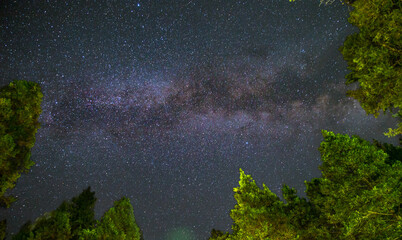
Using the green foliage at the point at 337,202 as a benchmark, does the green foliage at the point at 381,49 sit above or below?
above

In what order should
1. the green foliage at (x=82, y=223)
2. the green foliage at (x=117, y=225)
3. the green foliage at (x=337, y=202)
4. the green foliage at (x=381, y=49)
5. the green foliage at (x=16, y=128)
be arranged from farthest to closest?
the green foliage at (x=117, y=225) < the green foliage at (x=82, y=223) < the green foliage at (x=16, y=128) < the green foliage at (x=337, y=202) < the green foliage at (x=381, y=49)

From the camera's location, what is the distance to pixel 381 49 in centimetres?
548

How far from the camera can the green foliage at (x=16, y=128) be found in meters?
7.31

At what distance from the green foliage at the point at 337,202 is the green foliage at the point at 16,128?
388 inches

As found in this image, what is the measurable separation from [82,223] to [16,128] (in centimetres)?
789

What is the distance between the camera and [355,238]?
22.1ft

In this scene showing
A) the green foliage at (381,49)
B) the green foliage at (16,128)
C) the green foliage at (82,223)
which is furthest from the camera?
the green foliage at (82,223)

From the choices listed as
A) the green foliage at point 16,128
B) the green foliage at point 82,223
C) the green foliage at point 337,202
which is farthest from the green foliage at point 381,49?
the green foliage at point 82,223

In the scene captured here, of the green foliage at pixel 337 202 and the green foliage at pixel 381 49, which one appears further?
the green foliage at pixel 337 202

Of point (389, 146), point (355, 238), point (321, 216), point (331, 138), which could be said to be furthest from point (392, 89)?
point (389, 146)

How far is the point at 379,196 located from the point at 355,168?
1.61 metres

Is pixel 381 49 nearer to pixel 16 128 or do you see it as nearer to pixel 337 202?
pixel 337 202

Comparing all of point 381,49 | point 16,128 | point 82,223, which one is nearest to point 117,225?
point 82,223

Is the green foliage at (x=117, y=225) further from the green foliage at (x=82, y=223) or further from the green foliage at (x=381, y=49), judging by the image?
the green foliage at (x=381, y=49)
